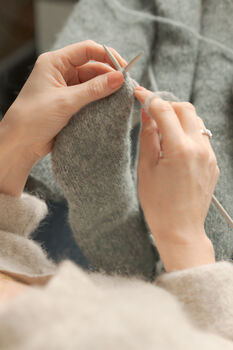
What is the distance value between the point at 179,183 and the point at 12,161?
0.83 feet

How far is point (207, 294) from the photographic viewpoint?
39 centimetres

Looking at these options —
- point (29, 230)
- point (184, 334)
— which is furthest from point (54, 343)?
point (29, 230)

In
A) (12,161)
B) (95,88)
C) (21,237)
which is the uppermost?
(95,88)

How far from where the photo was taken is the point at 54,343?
0.73ft

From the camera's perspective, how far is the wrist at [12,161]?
48 cm

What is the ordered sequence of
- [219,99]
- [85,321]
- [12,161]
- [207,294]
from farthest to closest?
[219,99]
[12,161]
[207,294]
[85,321]

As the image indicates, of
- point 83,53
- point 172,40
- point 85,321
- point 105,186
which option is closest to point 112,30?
point 172,40

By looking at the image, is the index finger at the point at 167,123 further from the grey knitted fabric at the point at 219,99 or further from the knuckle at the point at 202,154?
the grey knitted fabric at the point at 219,99

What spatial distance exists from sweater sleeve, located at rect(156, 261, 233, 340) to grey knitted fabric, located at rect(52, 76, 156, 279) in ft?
0.59

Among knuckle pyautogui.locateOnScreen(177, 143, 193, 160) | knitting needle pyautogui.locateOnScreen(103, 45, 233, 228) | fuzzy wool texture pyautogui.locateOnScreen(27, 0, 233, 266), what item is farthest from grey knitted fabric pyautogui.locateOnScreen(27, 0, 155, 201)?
knuckle pyautogui.locateOnScreen(177, 143, 193, 160)

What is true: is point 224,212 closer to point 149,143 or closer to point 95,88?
point 149,143

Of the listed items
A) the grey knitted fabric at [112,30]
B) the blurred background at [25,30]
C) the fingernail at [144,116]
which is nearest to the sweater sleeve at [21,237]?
the fingernail at [144,116]

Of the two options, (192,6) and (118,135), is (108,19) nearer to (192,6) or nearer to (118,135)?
(192,6)

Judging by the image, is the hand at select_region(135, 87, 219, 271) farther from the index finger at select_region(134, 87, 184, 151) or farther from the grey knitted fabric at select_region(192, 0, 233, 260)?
the grey knitted fabric at select_region(192, 0, 233, 260)
